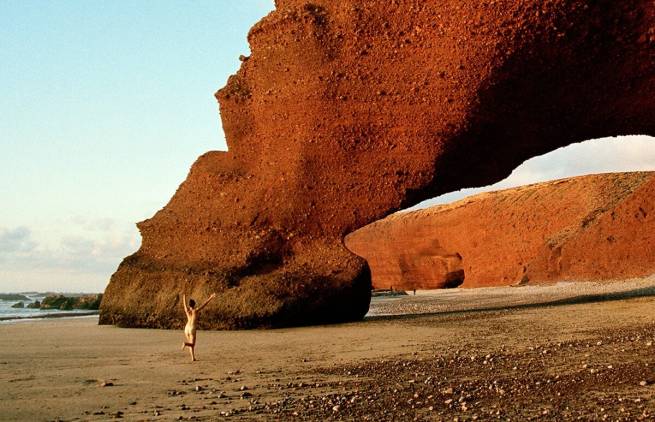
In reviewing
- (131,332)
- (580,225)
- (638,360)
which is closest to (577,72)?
(638,360)

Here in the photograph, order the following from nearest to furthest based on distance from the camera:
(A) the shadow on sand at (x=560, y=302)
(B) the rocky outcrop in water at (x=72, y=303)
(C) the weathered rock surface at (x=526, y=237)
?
(A) the shadow on sand at (x=560, y=302)
(C) the weathered rock surface at (x=526, y=237)
(B) the rocky outcrop in water at (x=72, y=303)

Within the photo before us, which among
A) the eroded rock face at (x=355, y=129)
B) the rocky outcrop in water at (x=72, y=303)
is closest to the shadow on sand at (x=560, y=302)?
the eroded rock face at (x=355, y=129)

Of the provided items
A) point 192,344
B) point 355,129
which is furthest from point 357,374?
point 355,129

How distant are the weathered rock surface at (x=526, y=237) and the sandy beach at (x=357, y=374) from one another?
438 inches

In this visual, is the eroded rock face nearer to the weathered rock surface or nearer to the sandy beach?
the sandy beach

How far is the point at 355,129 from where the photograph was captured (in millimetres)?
12602

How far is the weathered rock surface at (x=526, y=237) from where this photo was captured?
20.9m

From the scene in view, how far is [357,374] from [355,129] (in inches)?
281

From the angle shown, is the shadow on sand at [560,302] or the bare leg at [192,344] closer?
the bare leg at [192,344]

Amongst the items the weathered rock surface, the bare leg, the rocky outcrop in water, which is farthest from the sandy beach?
the rocky outcrop in water

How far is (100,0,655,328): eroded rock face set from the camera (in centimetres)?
1148

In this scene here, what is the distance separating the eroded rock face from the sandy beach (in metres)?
1.98

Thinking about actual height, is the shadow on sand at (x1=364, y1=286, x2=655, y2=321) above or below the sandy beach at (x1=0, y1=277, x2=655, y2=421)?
A: above

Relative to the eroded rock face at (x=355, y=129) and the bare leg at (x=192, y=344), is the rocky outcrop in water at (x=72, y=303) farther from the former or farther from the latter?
the bare leg at (x=192, y=344)
